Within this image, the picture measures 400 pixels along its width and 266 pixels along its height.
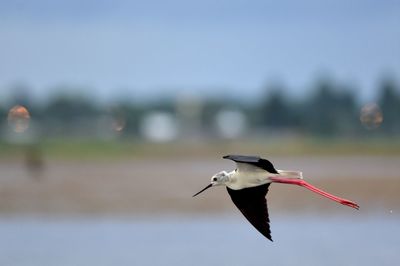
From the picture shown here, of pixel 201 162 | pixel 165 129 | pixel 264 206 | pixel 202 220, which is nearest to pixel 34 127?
pixel 165 129

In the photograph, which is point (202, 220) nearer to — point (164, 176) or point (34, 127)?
point (164, 176)

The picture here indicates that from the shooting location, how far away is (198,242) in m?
18.3

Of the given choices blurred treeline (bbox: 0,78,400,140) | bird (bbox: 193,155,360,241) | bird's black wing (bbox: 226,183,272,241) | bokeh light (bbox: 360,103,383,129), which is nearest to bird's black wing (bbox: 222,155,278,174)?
bird (bbox: 193,155,360,241)

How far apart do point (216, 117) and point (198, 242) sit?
72620 millimetres

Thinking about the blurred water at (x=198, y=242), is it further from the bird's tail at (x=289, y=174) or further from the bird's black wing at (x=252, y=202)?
the bird's tail at (x=289, y=174)

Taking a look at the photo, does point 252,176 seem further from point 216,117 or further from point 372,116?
point 216,117

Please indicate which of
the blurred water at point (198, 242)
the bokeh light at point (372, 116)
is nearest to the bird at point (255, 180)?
the blurred water at point (198, 242)

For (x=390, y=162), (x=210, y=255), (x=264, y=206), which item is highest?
(x=264, y=206)

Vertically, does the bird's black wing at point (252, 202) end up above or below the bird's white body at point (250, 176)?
below

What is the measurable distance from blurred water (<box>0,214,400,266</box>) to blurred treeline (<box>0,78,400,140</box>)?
40.9 metres

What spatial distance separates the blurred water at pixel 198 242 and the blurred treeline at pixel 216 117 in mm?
40853

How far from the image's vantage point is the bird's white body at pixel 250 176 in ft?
39.5

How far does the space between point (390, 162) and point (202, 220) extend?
18.1 m

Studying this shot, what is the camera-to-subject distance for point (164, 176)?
105 ft
